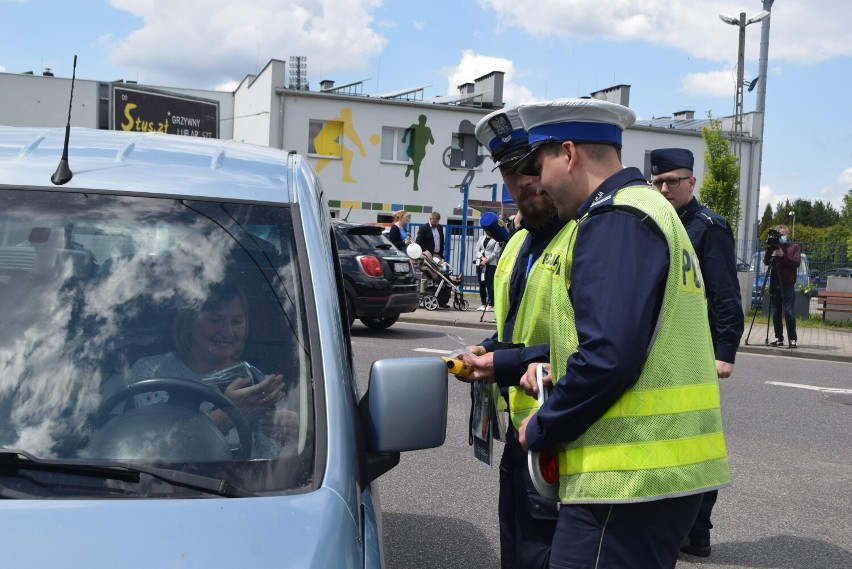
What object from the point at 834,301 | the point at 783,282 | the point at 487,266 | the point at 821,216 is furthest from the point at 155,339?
the point at 821,216

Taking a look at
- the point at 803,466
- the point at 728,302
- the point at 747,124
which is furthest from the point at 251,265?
the point at 747,124

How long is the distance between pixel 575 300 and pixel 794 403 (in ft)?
27.0

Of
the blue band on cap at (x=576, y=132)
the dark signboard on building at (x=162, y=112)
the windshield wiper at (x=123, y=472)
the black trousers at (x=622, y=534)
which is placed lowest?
the black trousers at (x=622, y=534)

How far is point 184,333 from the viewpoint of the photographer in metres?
2.34

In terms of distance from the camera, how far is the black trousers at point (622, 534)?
2.31 meters

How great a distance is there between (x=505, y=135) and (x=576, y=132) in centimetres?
85

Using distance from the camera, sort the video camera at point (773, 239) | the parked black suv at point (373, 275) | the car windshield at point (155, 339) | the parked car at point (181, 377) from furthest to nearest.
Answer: the video camera at point (773, 239) → the parked black suv at point (373, 275) → the car windshield at point (155, 339) → the parked car at point (181, 377)

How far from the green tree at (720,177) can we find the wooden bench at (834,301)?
267 centimetres

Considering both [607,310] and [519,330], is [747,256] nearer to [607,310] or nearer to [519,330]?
[519,330]

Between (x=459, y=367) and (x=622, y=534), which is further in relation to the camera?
(x=459, y=367)

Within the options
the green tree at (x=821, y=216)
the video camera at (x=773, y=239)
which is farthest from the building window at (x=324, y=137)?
the green tree at (x=821, y=216)

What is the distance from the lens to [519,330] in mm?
3289

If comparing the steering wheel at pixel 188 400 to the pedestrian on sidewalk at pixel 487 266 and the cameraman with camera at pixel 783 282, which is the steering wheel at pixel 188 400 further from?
the pedestrian on sidewalk at pixel 487 266

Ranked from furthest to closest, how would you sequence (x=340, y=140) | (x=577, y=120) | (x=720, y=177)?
(x=340, y=140)
(x=720, y=177)
(x=577, y=120)
